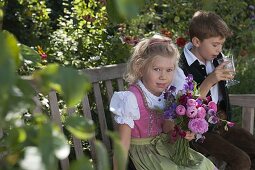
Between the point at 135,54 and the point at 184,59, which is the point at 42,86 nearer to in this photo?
the point at 135,54

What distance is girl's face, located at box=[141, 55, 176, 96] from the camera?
95.3 inches

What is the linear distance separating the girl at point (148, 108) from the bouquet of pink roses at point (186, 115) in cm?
7

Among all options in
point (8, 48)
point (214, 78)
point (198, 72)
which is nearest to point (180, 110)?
point (214, 78)

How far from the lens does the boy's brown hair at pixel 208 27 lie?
284cm

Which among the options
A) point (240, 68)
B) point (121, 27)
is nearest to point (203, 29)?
point (121, 27)

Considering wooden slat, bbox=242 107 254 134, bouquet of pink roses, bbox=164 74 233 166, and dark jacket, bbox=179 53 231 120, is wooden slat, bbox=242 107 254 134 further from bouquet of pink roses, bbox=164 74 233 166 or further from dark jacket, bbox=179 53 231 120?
bouquet of pink roses, bbox=164 74 233 166

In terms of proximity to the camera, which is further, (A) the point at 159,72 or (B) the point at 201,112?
(A) the point at 159,72

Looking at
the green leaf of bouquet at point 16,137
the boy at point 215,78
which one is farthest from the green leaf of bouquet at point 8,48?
the boy at point 215,78

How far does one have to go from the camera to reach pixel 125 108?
240 centimetres

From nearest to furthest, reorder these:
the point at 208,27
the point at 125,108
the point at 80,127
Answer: the point at 80,127, the point at 125,108, the point at 208,27

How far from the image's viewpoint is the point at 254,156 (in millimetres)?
2977

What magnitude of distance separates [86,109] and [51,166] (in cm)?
209

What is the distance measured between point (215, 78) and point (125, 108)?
25.8 inches

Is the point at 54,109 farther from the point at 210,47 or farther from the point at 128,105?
the point at 210,47
